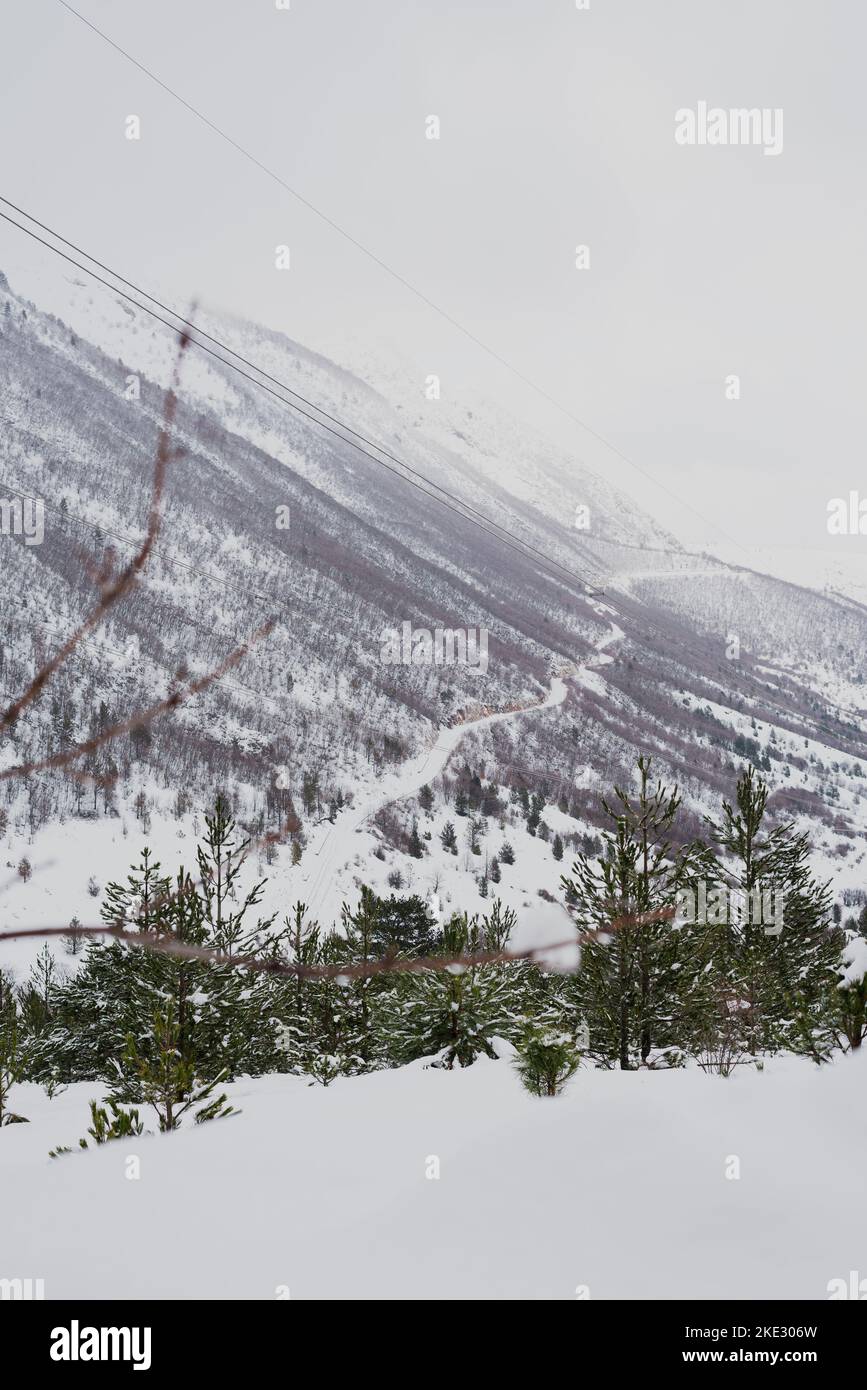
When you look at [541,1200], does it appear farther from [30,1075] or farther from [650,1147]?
[30,1075]

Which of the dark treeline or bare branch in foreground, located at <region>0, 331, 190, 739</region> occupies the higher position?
bare branch in foreground, located at <region>0, 331, 190, 739</region>

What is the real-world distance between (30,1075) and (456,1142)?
585 inches

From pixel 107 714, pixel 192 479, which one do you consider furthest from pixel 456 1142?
pixel 192 479

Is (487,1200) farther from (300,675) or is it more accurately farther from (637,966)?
(300,675)

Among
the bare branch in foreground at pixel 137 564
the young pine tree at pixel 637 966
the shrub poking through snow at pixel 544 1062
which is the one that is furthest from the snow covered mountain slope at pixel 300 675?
the bare branch in foreground at pixel 137 564

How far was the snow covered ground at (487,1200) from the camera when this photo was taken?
471cm

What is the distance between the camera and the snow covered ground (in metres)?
4.71

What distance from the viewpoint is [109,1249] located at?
5.19 m

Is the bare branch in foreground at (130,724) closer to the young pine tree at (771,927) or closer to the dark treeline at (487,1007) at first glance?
the dark treeline at (487,1007)

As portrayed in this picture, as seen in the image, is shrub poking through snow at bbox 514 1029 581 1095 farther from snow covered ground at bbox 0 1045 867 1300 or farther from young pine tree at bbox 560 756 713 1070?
young pine tree at bbox 560 756 713 1070

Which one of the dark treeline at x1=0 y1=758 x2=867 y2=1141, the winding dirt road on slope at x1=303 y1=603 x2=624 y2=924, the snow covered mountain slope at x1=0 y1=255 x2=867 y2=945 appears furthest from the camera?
the snow covered mountain slope at x1=0 y1=255 x2=867 y2=945

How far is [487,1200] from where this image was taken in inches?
219

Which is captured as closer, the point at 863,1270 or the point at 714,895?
the point at 863,1270
